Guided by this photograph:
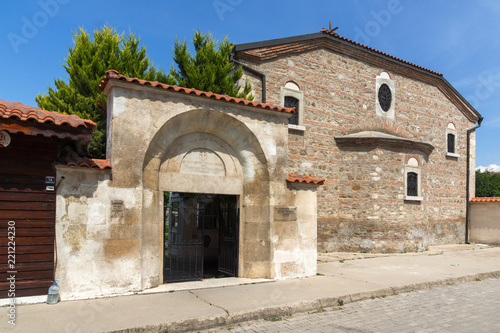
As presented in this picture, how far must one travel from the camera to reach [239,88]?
1202 cm

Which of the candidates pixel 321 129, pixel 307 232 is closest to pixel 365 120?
pixel 321 129

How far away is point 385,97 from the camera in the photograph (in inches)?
659

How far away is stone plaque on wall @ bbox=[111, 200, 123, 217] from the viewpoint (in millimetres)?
6840

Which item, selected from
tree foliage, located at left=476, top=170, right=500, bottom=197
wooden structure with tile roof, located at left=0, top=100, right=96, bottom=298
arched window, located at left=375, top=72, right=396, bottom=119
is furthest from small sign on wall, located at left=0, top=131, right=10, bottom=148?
tree foliage, located at left=476, top=170, right=500, bottom=197

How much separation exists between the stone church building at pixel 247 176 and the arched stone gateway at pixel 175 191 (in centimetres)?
→ 2

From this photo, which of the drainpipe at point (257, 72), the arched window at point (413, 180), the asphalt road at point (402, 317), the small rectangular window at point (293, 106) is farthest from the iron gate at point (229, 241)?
the arched window at point (413, 180)

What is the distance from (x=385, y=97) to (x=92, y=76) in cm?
1220

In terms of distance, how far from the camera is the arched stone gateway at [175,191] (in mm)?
6602

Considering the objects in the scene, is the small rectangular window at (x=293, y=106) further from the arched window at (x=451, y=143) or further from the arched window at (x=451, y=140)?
the arched window at (x=451, y=143)

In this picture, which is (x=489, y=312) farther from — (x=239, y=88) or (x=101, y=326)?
(x=239, y=88)

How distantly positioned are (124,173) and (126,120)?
40.0 inches

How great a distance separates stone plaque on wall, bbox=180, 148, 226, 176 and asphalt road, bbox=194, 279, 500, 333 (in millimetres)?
3559

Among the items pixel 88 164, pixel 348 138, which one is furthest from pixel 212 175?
pixel 348 138

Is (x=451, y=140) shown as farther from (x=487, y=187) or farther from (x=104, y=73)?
(x=104, y=73)
